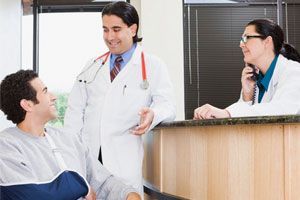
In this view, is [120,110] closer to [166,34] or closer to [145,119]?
[145,119]

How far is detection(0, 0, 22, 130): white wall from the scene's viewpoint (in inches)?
213

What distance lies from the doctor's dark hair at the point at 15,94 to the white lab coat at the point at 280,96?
87cm

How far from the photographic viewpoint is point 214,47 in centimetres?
575

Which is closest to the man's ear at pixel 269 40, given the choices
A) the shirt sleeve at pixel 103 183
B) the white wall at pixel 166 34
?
the shirt sleeve at pixel 103 183

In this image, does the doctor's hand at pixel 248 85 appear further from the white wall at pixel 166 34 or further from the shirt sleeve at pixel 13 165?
the white wall at pixel 166 34

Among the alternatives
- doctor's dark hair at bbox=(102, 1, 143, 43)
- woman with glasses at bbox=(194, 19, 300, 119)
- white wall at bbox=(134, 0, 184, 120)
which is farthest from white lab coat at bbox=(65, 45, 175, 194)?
white wall at bbox=(134, 0, 184, 120)

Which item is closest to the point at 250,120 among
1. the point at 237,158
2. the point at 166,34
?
the point at 237,158

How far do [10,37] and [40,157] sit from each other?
Answer: 3.96 metres

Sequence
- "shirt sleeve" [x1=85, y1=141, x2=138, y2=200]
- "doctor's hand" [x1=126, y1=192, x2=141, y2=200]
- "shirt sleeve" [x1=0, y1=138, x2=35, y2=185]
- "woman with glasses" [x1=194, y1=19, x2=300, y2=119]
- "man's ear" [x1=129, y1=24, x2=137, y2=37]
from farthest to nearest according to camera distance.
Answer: "man's ear" [x1=129, y1=24, x2=137, y2=37] < "woman with glasses" [x1=194, y1=19, x2=300, y2=119] < "shirt sleeve" [x1=85, y1=141, x2=138, y2=200] < "doctor's hand" [x1=126, y1=192, x2=141, y2=200] < "shirt sleeve" [x1=0, y1=138, x2=35, y2=185]

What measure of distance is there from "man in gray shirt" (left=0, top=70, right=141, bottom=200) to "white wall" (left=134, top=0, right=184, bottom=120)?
3084 mm

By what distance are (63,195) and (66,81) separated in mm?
4116

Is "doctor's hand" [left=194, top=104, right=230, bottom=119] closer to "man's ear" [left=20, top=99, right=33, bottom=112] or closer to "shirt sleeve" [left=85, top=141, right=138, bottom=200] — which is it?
"shirt sleeve" [left=85, top=141, right=138, bottom=200]

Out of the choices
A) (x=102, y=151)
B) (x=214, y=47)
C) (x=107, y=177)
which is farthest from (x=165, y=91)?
(x=214, y=47)

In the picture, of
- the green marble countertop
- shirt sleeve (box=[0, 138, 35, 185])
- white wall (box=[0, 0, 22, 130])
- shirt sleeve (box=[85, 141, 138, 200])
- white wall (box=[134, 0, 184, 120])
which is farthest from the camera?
white wall (box=[0, 0, 22, 130])
